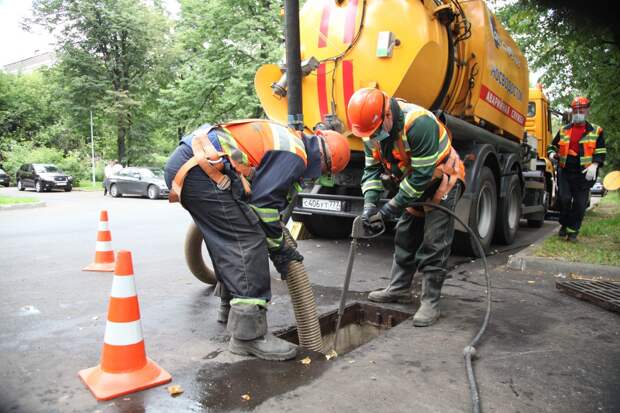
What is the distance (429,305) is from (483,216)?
3.15 meters

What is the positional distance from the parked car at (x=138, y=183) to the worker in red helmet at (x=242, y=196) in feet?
51.1

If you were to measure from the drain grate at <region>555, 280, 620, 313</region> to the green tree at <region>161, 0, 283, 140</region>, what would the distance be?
15.3m

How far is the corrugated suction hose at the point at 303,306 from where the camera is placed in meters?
3.06

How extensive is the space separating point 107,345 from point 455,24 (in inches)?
182

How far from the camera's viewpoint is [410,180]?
11.0 feet

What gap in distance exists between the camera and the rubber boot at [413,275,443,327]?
3.42 meters

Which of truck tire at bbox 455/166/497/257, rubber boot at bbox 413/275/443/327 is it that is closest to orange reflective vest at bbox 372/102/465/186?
rubber boot at bbox 413/275/443/327

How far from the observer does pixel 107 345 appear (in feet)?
8.02

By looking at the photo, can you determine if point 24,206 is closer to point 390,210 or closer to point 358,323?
point 358,323

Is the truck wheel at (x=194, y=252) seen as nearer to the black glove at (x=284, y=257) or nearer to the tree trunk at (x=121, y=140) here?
the black glove at (x=284, y=257)

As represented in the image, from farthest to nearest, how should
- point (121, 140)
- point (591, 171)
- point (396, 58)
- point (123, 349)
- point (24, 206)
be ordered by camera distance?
point (121, 140) → point (24, 206) → point (591, 171) → point (396, 58) → point (123, 349)

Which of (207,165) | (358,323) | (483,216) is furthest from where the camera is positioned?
(483,216)

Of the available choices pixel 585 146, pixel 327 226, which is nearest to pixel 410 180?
pixel 327 226

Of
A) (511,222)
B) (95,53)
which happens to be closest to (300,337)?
(511,222)
